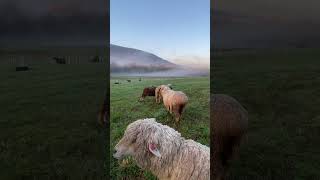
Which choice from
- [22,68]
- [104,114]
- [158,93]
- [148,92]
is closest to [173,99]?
[158,93]

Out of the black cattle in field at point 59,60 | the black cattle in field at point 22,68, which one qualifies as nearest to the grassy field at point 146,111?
the black cattle in field at point 59,60

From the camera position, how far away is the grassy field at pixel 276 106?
549 centimetres

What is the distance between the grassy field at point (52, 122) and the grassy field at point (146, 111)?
12.8 inches

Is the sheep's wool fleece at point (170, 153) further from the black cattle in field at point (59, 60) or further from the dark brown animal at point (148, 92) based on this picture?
the black cattle in field at point (59, 60)

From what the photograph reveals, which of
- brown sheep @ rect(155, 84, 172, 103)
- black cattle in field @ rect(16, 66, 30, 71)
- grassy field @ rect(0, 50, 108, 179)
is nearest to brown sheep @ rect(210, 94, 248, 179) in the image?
brown sheep @ rect(155, 84, 172, 103)

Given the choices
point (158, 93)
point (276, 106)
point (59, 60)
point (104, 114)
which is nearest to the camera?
point (158, 93)

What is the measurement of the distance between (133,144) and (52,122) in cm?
160

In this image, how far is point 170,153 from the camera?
473cm

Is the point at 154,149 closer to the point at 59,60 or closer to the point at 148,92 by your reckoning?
the point at 148,92

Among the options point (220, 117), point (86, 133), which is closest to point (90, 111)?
point (86, 133)

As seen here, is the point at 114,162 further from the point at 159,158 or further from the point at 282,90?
the point at 282,90

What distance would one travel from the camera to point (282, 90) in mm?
6199

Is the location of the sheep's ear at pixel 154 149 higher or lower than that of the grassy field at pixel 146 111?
lower

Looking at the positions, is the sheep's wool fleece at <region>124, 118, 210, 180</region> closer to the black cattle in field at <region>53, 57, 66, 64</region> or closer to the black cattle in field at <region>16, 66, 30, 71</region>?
the black cattle in field at <region>53, 57, 66, 64</region>
